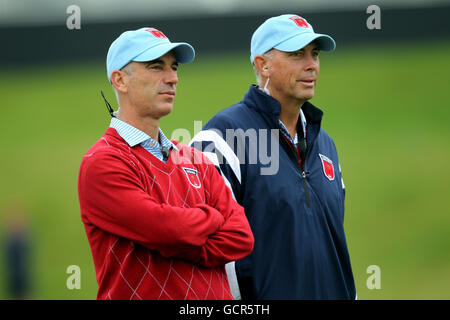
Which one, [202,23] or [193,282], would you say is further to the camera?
[202,23]

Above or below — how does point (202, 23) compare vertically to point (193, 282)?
above

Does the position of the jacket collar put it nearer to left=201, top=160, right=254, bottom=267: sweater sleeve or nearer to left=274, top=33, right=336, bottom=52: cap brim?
left=274, top=33, right=336, bottom=52: cap brim

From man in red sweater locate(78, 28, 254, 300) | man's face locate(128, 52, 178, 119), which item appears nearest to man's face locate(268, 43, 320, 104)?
man in red sweater locate(78, 28, 254, 300)

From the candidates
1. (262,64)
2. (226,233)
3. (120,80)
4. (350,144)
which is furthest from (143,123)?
(350,144)

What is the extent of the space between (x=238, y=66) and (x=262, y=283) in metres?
16.6

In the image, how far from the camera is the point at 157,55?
2693 millimetres

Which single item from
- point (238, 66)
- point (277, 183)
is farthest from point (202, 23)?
point (277, 183)

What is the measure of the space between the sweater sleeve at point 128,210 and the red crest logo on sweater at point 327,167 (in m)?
0.91

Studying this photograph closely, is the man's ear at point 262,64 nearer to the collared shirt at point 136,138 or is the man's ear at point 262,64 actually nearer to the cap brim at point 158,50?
the cap brim at point 158,50

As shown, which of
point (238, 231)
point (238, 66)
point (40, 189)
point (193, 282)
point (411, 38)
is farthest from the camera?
point (238, 66)

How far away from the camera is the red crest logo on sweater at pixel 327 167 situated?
3264 millimetres

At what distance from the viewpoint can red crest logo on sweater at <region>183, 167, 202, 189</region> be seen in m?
2.74

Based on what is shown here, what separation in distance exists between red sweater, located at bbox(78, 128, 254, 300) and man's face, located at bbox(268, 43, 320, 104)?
0.80 metres
